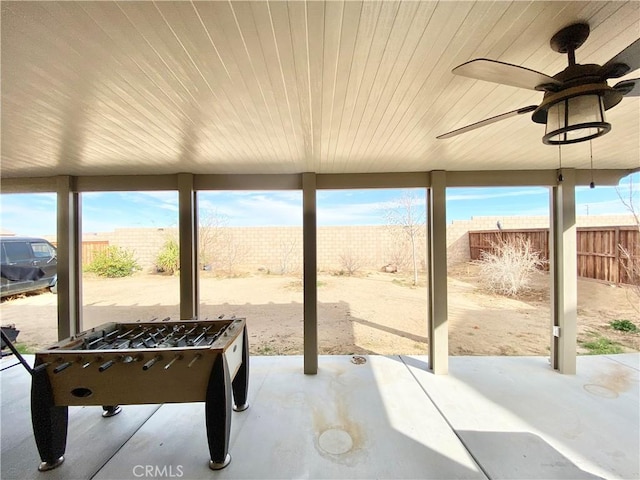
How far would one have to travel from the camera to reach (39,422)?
1.73 metres

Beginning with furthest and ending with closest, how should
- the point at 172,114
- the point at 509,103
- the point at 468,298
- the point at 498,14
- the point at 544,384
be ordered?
1. the point at 468,298
2. the point at 544,384
3. the point at 172,114
4. the point at 509,103
5. the point at 498,14

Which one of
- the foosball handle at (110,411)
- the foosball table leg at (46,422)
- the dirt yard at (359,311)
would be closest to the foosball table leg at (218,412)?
the foosball table leg at (46,422)

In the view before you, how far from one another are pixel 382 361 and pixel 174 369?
8.06ft

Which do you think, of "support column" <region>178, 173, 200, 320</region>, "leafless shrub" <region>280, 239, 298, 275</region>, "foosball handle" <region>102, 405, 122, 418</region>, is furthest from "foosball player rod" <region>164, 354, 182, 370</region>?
"leafless shrub" <region>280, 239, 298, 275</region>

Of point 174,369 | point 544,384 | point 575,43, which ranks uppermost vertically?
point 575,43

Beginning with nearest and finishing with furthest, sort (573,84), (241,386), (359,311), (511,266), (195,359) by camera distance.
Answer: (573,84)
(195,359)
(241,386)
(359,311)
(511,266)

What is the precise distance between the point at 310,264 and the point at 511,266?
5.34m

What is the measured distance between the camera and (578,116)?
1.04 meters

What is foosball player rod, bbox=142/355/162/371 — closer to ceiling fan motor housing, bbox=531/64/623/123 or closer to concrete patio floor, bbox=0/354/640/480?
concrete patio floor, bbox=0/354/640/480

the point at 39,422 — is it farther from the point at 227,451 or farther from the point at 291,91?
the point at 291,91

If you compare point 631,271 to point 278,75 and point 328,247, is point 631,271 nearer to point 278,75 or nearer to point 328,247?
point 328,247

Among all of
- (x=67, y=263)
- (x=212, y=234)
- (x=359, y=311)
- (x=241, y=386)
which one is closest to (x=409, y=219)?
(x=359, y=311)

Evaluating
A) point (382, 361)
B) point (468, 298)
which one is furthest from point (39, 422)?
point (468, 298)

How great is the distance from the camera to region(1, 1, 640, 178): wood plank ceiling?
97 cm
